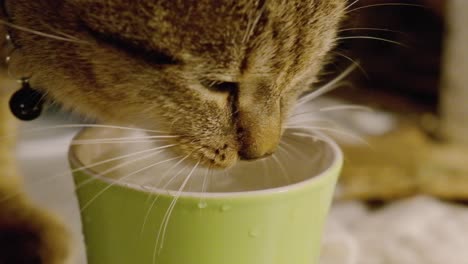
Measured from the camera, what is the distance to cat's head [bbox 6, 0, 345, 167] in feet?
1.57

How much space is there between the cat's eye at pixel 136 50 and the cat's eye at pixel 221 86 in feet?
0.13

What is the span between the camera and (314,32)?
589 millimetres

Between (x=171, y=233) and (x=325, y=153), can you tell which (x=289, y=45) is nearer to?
(x=325, y=153)

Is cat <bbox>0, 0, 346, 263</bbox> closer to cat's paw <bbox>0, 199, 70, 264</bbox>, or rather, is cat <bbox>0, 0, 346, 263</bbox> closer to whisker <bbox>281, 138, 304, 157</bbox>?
whisker <bbox>281, 138, 304, 157</bbox>

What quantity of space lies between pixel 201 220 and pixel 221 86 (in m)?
0.14

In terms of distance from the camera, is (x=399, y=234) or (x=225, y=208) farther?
(x=399, y=234)

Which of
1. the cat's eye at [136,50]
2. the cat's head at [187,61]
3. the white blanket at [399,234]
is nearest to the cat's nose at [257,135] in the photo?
the cat's head at [187,61]

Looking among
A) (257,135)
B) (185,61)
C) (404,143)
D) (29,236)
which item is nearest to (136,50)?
(185,61)

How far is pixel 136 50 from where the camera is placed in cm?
50

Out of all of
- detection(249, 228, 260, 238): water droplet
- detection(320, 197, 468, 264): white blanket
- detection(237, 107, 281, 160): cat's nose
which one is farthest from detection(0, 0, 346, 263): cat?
detection(320, 197, 468, 264): white blanket

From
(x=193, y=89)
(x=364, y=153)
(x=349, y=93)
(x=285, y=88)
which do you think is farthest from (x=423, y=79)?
(x=193, y=89)

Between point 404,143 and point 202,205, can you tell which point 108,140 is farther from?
point 404,143

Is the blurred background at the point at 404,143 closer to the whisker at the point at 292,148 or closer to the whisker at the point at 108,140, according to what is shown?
the whisker at the point at 292,148

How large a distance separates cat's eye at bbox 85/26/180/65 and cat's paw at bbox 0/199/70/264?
0.30 meters
